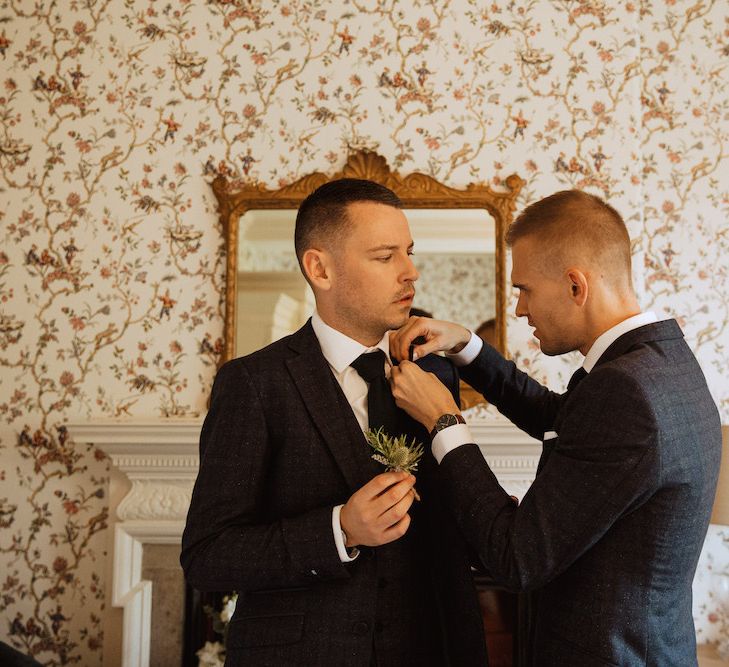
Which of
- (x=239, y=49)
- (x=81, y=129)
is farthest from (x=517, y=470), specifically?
(x=81, y=129)

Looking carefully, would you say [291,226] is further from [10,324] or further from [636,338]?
[636,338]

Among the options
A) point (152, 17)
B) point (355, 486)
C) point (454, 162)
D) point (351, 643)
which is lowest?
point (351, 643)

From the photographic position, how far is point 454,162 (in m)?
3.01

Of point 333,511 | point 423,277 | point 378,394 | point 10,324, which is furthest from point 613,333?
point 10,324

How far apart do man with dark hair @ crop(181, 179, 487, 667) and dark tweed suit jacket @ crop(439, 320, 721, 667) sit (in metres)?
0.14

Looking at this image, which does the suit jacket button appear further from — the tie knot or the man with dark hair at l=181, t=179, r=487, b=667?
the tie knot

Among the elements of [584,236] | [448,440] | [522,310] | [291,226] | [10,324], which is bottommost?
[448,440]

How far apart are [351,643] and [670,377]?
71 cm

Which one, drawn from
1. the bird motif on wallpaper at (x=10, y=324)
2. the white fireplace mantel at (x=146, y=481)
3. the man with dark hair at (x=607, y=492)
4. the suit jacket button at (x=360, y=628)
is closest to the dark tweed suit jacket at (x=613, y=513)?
the man with dark hair at (x=607, y=492)

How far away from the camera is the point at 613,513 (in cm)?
119

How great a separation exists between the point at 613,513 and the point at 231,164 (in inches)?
91.1

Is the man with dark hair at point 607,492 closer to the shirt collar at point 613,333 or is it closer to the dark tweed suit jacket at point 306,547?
the shirt collar at point 613,333

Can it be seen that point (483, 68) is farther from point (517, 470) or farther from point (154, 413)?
point (154, 413)

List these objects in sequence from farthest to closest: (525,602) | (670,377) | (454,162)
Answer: (454,162), (525,602), (670,377)
